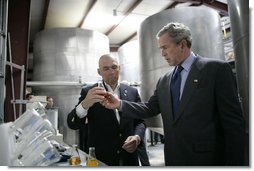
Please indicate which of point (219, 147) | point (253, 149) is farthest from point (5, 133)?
point (253, 149)

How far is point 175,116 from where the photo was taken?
1.03 meters

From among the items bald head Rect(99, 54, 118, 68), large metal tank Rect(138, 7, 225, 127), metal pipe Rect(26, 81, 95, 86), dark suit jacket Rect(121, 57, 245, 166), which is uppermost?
large metal tank Rect(138, 7, 225, 127)

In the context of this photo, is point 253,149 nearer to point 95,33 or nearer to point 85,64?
point 85,64

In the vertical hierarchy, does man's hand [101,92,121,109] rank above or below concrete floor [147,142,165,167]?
above

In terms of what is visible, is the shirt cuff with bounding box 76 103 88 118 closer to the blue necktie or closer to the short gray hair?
the blue necktie

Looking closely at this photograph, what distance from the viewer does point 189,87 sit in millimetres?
1014

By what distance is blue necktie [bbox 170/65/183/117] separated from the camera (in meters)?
1.07

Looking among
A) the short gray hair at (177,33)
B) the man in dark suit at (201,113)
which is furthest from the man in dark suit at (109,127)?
the short gray hair at (177,33)

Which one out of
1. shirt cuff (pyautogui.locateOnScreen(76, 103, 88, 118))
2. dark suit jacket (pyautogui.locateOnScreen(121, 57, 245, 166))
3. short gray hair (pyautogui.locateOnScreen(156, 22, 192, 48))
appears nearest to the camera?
dark suit jacket (pyautogui.locateOnScreen(121, 57, 245, 166))

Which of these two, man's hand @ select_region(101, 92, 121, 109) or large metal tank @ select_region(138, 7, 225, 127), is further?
large metal tank @ select_region(138, 7, 225, 127)

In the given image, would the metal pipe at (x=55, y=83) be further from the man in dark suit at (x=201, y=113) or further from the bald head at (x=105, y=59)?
the man in dark suit at (x=201, y=113)

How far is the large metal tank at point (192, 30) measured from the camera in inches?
71.5

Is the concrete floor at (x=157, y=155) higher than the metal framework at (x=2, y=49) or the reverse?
the reverse

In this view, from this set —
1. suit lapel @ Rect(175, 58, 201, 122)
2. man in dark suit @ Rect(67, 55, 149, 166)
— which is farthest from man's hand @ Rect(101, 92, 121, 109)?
suit lapel @ Rect(175, 58, 201, 122)
